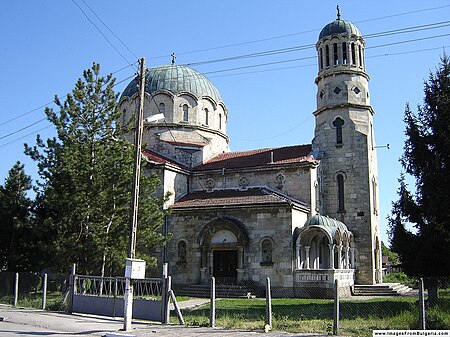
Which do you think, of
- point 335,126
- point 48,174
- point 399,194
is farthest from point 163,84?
point 399,194

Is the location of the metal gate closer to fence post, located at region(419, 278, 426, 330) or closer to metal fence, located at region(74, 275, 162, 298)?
metal fence, located at region(74, 275, 162, 298)

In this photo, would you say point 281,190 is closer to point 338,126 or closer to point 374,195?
point 338,126

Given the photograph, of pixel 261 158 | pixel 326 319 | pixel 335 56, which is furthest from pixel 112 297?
pixel 335 56

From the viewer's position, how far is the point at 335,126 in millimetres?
32062

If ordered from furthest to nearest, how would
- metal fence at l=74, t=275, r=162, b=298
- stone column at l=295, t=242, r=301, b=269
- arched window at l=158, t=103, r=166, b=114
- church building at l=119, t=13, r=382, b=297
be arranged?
1. arched window at l=158, t=103, r=166, b=114
2. church building at l=119, t=13, r=382, b=297
3. stone column at l=295, t=242, r=301, b=269
4. metal fence at l=74, t=275, r=162, b=298

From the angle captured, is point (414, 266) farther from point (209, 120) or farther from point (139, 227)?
point (209, 120)

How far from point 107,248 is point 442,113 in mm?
14776

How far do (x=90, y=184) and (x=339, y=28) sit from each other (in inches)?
840

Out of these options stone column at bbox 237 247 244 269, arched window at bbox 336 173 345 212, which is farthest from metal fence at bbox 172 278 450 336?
arched window at bbox 336 173 345 212

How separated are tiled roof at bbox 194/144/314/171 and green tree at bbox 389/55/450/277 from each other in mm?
11861

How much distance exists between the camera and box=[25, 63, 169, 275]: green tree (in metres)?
20.8

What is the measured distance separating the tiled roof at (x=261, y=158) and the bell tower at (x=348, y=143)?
4.31 feet

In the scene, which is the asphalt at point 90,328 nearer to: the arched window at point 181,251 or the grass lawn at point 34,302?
the grass lawn at point 34,302

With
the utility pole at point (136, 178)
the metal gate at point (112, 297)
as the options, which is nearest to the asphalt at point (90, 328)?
the metal gate at point (112, 297)
